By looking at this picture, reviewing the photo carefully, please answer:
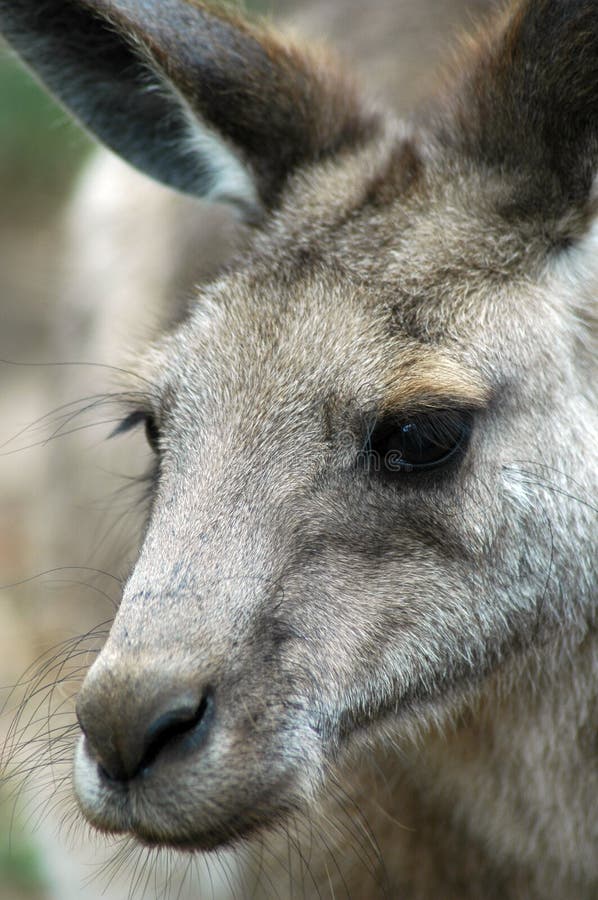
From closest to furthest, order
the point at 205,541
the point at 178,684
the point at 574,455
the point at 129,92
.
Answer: the point at 178,684 < the point at 205,541 < the point at 574,455 < the point at 129,92

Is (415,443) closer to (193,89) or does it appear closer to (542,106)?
(542,106)

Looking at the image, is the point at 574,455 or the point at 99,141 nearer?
the point at 574,455

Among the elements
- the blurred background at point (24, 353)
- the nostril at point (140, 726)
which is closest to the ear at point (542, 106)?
the nostril at point (140, 726)

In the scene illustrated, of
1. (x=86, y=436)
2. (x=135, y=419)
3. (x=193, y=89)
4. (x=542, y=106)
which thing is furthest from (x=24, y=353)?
(x=542, y=106)

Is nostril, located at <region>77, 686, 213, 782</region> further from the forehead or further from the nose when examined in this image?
the forehead

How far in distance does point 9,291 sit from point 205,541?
772 cm

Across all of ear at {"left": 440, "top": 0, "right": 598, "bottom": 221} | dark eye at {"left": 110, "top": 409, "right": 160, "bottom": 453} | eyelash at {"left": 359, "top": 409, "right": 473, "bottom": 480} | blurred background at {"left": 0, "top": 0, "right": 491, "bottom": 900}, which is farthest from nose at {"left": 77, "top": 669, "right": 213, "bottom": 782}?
blurred background at {"left": 0, "top": 0, "right": 491, "bottom": 900}

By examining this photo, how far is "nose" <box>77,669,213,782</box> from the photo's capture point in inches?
99.2

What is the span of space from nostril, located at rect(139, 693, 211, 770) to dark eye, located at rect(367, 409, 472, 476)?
0.72 meters

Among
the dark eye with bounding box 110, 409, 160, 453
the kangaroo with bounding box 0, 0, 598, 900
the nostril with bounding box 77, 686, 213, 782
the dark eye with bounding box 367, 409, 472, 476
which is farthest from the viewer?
the dark eye with bounding box 110, 409, 160, 453

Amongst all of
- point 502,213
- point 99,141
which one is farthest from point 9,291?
point 502,213

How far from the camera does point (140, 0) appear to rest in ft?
11.2

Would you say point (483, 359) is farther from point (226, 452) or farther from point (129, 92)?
point (129, 92)

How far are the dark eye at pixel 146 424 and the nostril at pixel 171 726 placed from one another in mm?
945
